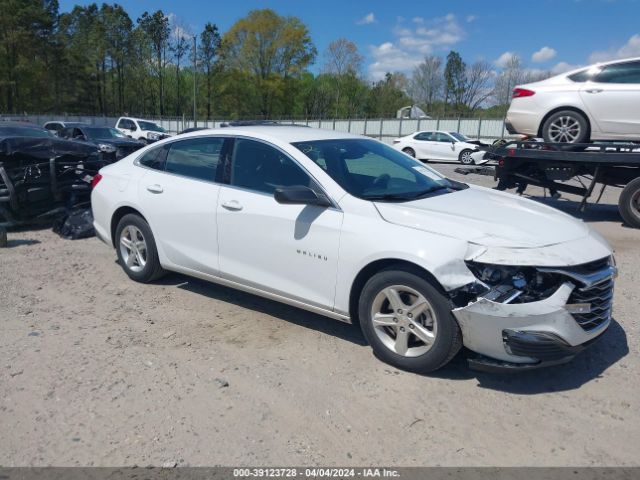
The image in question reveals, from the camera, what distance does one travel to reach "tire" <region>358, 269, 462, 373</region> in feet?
11.1

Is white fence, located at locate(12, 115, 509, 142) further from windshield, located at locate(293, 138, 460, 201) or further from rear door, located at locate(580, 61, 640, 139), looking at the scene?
windshield, located at locate(293, 138, 460, 201)

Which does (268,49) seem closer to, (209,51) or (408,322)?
(209,51)

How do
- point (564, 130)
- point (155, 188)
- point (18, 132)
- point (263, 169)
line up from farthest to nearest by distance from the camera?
point (18, 132) → point (564, 130) → point (155, 188) → point (263, 169)

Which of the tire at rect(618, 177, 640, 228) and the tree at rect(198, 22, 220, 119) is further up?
the tree at rect(198, 22, 220, 119)

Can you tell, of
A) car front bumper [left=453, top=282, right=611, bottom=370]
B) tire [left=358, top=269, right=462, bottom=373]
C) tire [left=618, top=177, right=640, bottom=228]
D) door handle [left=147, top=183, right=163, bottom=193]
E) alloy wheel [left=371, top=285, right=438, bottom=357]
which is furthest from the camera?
tire [left=618, top=177, right=640, bottom=228]

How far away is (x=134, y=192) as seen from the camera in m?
5.27

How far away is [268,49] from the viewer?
6894 centimetres

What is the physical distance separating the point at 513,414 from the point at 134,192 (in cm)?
401

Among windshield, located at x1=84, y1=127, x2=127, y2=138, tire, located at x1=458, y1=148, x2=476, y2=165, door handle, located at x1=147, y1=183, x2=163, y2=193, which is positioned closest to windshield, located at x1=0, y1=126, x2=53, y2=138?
windshield, located at x1=84, y1=127, x2=127, y2=138

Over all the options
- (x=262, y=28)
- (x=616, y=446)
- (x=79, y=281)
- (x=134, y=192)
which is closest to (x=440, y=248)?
(x=616, y=446)

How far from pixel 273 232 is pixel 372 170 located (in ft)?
3.38

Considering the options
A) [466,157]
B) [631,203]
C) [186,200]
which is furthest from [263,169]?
[466,157]

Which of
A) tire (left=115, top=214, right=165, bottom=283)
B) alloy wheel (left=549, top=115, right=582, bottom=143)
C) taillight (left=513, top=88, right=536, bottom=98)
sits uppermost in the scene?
taillight (left=513, top=88, right=536, bottom=98)

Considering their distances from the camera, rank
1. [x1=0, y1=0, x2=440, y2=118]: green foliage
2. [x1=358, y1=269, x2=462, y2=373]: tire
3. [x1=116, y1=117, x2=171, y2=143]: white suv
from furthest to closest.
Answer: [x1=0, y1=0, x2=440, y2=118]: green foliage, [x1=116, y1=117, x2=171, y2=143]: white suv, [x1=358, y1=269, x2=462, y2=373]: tire
